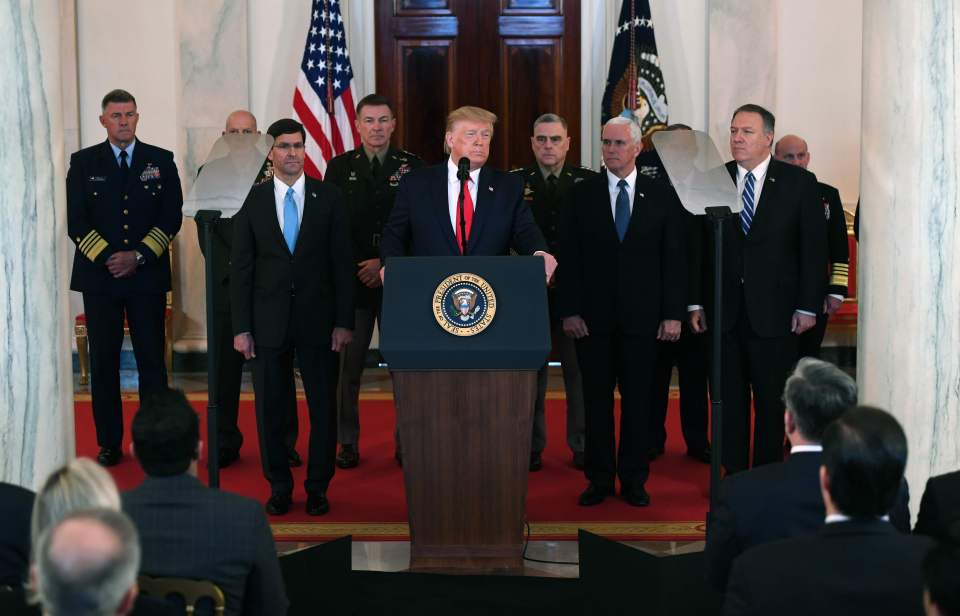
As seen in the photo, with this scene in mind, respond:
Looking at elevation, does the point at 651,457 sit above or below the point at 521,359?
below

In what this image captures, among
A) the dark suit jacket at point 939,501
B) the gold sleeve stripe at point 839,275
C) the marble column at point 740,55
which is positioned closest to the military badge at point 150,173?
the gold sleeve stripe at point 839,275

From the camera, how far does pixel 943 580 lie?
2.09 metres

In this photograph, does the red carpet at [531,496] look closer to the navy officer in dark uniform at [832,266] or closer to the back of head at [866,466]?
the navy officer in dark uniform at [832,266]

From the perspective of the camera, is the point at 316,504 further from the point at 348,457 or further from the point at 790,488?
the point at 790,488

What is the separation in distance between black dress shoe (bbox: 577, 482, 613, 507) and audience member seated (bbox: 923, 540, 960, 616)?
374cm

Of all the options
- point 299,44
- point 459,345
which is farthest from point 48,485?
point 299,44

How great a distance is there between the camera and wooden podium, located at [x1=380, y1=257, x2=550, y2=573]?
4652 millimetres

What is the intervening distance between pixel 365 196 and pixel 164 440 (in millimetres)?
3724

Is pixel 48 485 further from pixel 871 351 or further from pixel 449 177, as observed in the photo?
pixel 871 351

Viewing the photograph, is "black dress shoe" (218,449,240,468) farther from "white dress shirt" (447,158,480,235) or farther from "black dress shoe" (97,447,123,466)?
"white dress shirt" (447,158,480,235)

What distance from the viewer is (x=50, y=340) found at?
473 centimetres

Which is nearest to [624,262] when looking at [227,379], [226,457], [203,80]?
[227,379]

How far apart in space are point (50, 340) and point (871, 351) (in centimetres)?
307

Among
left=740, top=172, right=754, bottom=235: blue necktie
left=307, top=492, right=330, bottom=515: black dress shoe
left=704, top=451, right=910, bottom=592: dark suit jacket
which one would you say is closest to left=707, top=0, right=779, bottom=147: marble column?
left=740, top=172, right=754, bottom=235: blue necktie
